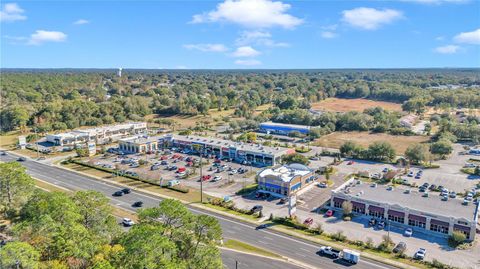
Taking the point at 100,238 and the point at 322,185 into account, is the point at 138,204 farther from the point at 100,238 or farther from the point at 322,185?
the point at 322,185

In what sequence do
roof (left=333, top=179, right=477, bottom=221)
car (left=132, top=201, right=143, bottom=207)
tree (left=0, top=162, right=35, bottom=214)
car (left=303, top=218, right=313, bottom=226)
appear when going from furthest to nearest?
car (left=132, top=201, right=143, bottom=207)
car (left=303, top=218, right=313, bottom=226)
roof (left=333, top=179, right=477, bottom=221)
tree (left=0, top=162, right=35, bottom=214)

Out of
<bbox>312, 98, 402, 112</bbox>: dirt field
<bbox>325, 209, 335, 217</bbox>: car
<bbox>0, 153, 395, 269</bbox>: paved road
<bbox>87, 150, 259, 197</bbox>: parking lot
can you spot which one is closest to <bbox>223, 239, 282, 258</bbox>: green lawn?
<bbox>0, 153, 395, 269</bbox>: paved road

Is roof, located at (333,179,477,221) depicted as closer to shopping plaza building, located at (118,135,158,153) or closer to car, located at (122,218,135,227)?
car, located at (122,218,135,227)

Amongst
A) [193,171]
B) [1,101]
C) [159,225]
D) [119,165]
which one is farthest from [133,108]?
[159,225]

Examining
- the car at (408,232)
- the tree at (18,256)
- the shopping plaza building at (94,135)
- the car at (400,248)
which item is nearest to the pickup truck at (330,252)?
the car at (400,248)

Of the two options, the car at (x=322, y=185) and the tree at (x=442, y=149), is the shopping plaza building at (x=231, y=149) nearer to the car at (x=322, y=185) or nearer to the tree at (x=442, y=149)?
the car at (x=322, y=185)

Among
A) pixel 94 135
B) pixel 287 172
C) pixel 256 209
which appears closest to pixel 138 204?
pixel 256 209
